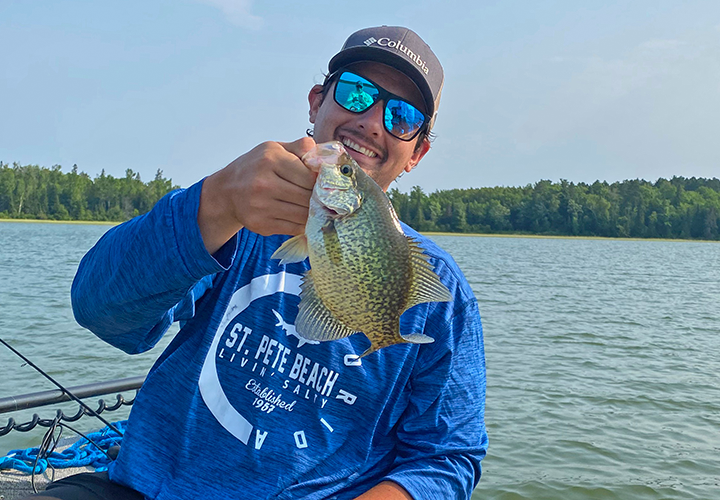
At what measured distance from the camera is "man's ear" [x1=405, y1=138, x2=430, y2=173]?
2.94 meters

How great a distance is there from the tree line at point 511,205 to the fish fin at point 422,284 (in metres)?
72.2

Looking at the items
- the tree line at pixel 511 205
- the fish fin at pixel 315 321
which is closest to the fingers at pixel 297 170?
the fish fin at pixel 315 321

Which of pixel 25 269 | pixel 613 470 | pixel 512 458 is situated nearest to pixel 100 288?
pixel 512 458

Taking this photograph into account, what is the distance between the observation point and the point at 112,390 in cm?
382

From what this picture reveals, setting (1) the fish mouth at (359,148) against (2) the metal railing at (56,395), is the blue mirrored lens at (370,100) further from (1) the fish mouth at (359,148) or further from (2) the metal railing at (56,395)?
(2) the metal railing at (56,395)

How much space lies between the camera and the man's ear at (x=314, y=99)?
2.97m

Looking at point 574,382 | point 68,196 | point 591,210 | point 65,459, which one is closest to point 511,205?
point 591,210

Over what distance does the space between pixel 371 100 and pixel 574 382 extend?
971 centimetres

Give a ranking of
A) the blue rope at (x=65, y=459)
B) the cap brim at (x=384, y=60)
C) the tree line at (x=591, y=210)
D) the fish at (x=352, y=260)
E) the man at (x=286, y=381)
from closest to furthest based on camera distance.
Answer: the fish at (x=352, y=260) < the man at (x=286, y=381) < the cap brim at (x=384, y=60) < the blue rope at (x=65, y=459) < the tree line at (x=591, y=210)

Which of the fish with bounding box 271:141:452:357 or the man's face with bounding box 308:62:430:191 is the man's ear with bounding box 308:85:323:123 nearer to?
the man's face with bounding box 308:62:430:191

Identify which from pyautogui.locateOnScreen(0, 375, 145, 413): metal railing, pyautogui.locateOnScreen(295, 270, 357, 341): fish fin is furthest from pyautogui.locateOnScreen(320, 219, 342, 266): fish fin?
pyautogui.locateOnScreen(0, 375, 145, 413): metal railing

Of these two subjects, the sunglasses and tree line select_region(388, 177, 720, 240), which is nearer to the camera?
the sunglasses

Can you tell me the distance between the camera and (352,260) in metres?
1.81

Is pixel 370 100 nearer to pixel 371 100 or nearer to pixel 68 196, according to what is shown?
pixel 371 100
